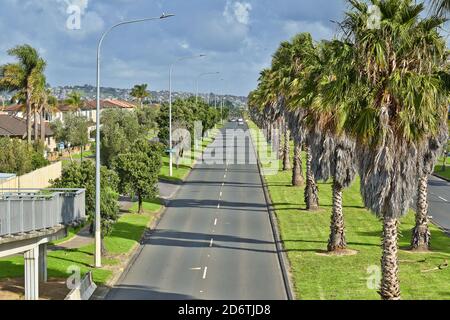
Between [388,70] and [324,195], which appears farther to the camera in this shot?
[324,195]

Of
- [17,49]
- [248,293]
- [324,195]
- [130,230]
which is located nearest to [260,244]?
[130,230]

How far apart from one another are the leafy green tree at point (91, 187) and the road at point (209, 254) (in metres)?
2.50

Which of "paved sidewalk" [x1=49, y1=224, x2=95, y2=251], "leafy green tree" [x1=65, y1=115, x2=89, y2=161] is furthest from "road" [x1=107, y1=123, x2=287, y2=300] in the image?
"leafy green tree" [x1=65, y1=115, x2=89, y2=161]

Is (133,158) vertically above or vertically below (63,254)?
above

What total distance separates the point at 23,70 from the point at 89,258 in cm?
4107

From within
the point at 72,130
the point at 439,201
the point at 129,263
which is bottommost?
the point at 129,263

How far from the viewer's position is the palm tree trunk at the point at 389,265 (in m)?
22.6

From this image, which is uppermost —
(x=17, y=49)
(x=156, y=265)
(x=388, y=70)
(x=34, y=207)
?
(x=17, y=49)

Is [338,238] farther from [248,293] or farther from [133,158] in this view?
[133,158]

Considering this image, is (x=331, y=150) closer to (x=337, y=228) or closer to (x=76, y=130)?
(x=337, y=228)

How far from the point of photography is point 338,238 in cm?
3622

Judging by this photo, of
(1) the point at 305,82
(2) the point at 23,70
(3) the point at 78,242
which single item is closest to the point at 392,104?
(1) the point at 305,82

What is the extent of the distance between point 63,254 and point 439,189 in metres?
41.7

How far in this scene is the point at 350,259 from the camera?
34844mm
